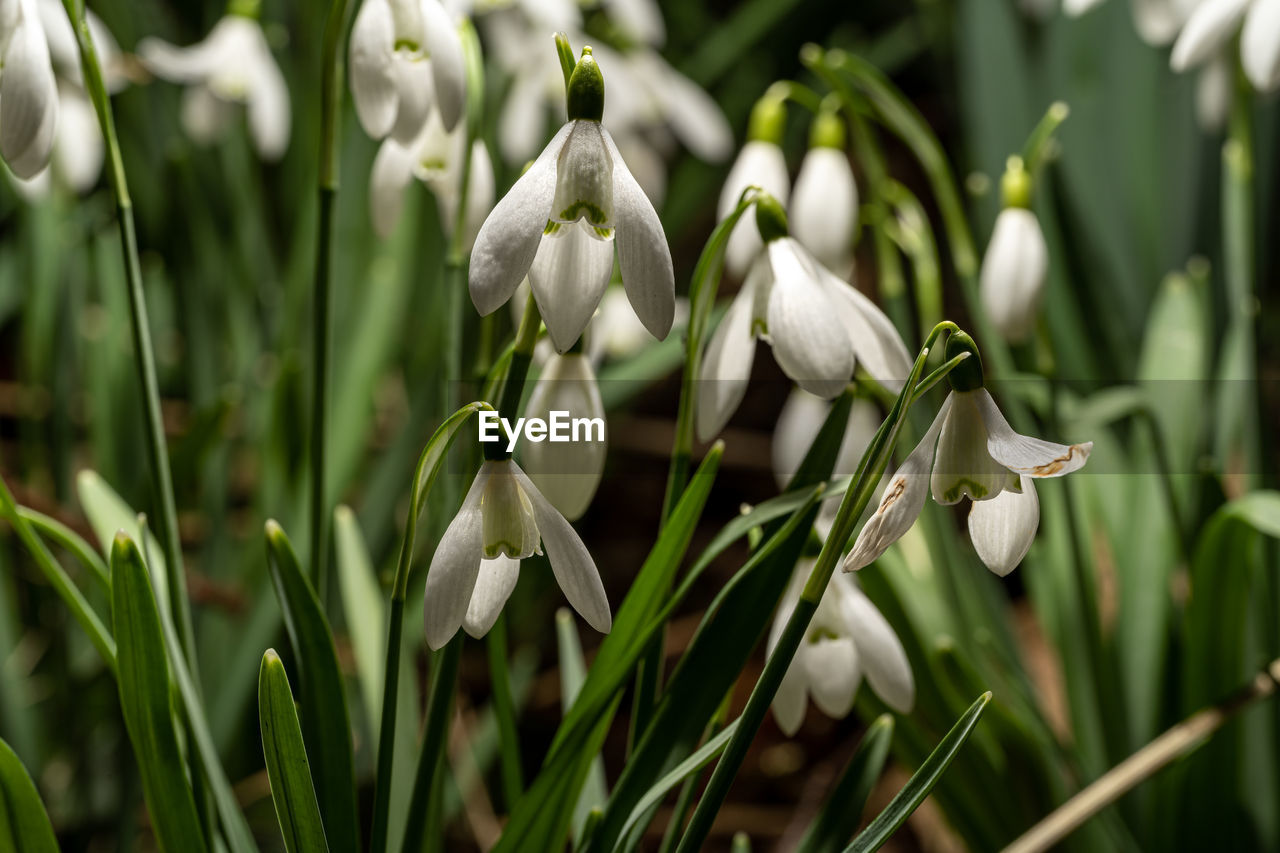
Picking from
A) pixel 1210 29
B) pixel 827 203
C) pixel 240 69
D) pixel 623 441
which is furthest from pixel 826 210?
pixel 623 441

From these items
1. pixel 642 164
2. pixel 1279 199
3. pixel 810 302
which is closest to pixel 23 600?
pixel 642 164

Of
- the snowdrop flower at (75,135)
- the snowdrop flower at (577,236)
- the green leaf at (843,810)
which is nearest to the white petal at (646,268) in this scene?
the snowdrop flower at (577,236)

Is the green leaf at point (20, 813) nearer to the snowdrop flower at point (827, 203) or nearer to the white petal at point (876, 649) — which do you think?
the white petal at point (876, 649)

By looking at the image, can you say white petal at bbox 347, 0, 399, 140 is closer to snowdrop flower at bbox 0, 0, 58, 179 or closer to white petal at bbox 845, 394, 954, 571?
snowdrop flower at bbox 0, 0, 58, 179

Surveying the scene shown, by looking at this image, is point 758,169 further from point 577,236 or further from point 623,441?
point 623,441

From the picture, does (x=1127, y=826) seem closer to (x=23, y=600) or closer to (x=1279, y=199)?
(x=23, y=600)

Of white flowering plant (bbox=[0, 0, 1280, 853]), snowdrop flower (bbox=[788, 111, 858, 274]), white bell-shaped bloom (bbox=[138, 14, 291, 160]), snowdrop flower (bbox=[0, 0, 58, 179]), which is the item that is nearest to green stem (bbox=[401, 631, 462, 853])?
white flowering plant (bbox=[0, 0, 1280, 853])
